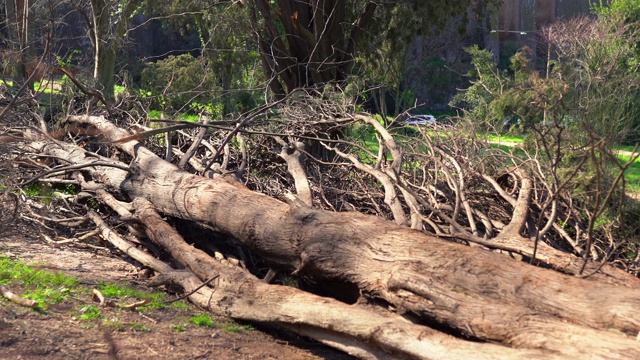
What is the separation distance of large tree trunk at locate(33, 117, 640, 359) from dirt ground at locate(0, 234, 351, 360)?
1.29 feet

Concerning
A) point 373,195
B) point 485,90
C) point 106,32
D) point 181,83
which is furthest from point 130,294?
point 106,32

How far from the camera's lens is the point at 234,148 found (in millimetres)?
8445

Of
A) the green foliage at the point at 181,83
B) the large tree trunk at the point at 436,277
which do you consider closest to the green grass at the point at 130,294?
the large tree trunk at the point at 436,277

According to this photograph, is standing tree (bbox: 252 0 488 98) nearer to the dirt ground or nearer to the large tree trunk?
the large tree trunk

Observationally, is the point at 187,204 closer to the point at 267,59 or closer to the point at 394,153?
the point at 394,153

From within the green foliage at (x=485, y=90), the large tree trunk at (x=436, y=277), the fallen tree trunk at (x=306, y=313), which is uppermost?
the large tree trunk at (x=436, y=277)

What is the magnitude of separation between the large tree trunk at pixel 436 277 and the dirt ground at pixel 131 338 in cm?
39

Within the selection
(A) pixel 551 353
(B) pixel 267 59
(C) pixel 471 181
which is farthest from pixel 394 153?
(B) pixel 267 59

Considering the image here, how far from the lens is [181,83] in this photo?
1414 centimetres

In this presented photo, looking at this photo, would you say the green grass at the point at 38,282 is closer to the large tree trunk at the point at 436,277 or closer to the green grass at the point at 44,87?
the large tree trunk at the point at 436,277

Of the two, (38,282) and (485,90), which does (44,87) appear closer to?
(38,282)

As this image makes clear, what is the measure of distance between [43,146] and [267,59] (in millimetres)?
3849

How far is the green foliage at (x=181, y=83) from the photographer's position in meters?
9.42

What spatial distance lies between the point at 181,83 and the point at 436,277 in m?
10.7
